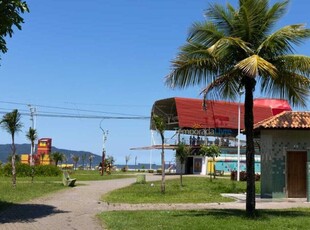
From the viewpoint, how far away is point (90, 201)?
861 inches

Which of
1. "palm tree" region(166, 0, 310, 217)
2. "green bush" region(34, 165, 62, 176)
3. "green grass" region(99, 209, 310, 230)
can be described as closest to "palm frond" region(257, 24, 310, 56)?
"palm tree" region(166, 0, 310, 217)

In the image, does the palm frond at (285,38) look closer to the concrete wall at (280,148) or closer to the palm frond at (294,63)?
the palm frond at (294,63)

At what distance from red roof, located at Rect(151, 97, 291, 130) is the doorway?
109ft

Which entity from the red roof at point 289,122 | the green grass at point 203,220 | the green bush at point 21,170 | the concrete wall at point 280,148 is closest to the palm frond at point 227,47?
the green grass at point 203,220

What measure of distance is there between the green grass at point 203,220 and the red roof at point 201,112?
41.2m

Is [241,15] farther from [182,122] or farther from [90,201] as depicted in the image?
[182,122]

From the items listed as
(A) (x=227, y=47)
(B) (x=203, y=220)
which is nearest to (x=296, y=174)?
(B) (x=203, y=220)

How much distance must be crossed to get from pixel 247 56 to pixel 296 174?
34.6 feet

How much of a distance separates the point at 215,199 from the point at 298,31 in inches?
427

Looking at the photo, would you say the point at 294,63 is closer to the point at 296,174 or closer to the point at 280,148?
the point at 280,148

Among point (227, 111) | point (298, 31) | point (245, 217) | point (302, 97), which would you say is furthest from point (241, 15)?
point (227, 111)

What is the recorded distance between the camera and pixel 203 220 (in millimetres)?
14625

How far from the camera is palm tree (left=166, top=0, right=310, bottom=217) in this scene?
1514cm

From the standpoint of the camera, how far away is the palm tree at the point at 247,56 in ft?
49.7
